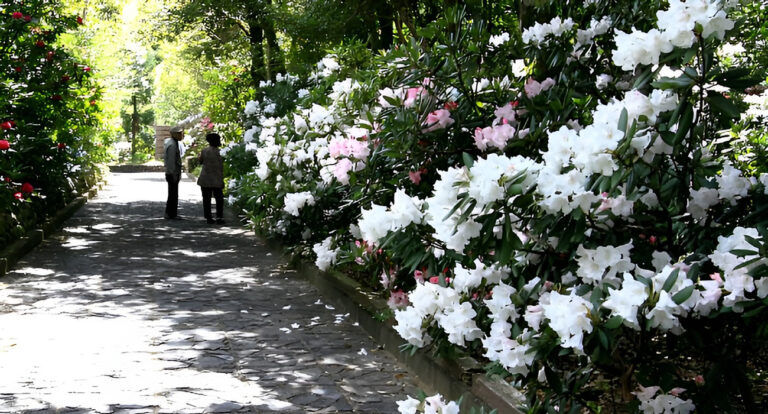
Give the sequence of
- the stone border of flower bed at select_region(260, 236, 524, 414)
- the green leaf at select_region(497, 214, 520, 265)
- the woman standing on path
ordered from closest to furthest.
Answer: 1. the green leaf at select_region(497, 214, 520, 265)
2. the stone border of flower bed at select_region(260, 236, 524, 414)
3. the woman standing on path

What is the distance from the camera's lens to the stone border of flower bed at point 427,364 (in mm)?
4688

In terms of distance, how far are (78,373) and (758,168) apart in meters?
4.61

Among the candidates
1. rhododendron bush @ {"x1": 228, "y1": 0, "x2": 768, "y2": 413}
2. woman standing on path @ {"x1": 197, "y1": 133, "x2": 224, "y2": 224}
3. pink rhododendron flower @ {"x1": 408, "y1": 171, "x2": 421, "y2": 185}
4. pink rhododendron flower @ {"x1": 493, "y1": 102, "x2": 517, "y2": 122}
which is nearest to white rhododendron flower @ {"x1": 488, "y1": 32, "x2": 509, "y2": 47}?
rhododendron bush @ {"x1": 228, "y1": 0, "x2": 768, "y2": 413}

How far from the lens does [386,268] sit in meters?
7.01

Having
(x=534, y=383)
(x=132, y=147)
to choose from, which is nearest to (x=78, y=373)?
(x=534, y=383)

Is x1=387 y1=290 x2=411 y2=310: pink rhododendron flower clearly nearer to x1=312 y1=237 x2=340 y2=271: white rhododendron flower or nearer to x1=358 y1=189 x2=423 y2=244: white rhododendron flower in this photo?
x1=312 y1=237 x2=340 y2=271: white rhododendron flower

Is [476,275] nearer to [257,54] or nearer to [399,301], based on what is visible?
[399,301]

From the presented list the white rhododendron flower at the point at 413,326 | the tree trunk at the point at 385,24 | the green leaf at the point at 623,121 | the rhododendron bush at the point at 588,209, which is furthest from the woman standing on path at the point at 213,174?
the green leaf at the point at 623,121

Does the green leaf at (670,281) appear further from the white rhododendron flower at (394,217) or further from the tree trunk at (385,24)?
the tree trunk at (385,24)

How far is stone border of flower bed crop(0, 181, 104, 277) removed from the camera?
9.93 meters

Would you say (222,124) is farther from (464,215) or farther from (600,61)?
(464,215)

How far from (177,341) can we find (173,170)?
995 centimetres

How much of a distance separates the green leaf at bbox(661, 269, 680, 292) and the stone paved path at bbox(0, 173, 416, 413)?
263 centimetres

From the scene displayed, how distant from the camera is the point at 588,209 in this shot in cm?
328
